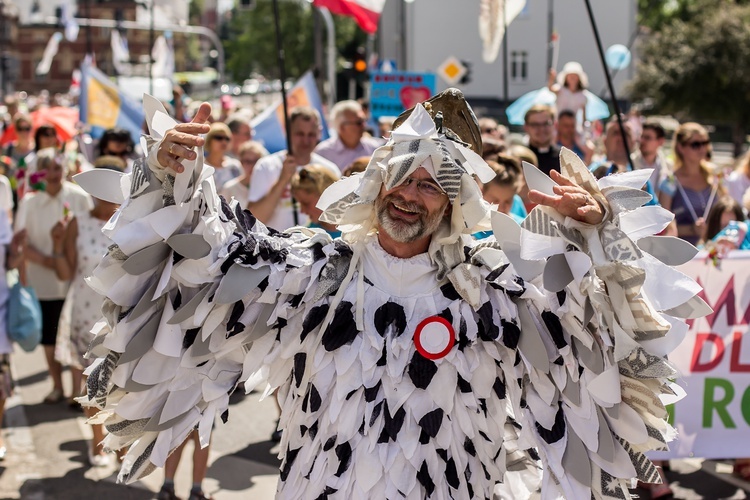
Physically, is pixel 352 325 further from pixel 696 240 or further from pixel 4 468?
pixel 696 240

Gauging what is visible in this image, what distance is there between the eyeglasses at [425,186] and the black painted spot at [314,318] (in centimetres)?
45

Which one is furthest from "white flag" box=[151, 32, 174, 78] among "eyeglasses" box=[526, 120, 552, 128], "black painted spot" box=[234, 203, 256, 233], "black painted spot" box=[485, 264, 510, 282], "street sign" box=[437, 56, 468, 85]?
"black painted spot" box=[485, 264, 510, 282]

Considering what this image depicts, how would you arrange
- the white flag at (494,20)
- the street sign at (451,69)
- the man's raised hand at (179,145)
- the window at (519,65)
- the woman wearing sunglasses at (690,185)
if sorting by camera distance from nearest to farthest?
the man's raised hand at (179,145)
the woman wearing sunglasses at (690,185)
the white flag at (494,20)
the street sign at (451,69)
the window at (519,65)

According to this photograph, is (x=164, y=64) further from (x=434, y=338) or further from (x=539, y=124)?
(x=434, y=338)

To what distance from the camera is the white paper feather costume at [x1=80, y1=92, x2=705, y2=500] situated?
3.17m

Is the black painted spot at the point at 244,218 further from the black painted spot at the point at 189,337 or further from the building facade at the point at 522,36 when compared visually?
the building facade at the point at 522,36

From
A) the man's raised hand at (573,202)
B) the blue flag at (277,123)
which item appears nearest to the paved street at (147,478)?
the man's raised hand at (573,202)

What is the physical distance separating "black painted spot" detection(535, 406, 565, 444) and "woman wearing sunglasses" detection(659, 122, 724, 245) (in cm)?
398

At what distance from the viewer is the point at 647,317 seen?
3031 mm

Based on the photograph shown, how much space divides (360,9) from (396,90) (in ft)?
10.9

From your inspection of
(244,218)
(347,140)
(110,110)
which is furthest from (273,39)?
(244,218)

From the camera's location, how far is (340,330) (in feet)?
10.9

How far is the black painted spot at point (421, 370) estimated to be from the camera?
129 inches

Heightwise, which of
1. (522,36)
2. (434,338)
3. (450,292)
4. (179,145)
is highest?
(522,36)
